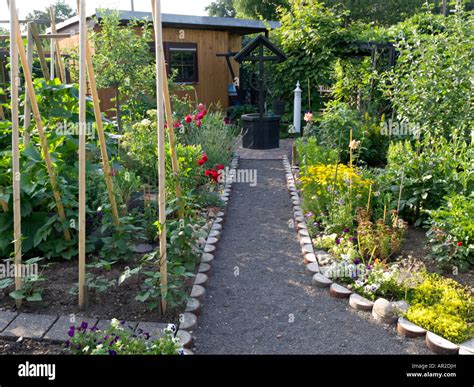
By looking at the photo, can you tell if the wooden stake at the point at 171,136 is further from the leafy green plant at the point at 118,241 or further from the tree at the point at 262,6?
the tree at the point at 262,6

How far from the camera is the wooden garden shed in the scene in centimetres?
1241

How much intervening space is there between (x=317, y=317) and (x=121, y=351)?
1.42m

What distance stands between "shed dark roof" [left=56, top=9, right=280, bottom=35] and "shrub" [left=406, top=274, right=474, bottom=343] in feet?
33.2

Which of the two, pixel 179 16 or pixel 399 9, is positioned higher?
pixel 399 9

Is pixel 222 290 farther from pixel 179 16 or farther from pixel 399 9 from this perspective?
pixel 399 9

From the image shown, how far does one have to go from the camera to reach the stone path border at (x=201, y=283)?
9.36 ft

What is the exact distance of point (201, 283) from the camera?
345 cm

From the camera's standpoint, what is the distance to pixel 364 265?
3.51 meters

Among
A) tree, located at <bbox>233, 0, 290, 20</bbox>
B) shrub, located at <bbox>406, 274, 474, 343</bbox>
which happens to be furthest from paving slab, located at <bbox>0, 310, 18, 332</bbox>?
tree, located at <bbox>233, 0, 290, 20</bbox>

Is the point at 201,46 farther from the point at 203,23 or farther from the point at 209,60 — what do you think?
the point at 203,23

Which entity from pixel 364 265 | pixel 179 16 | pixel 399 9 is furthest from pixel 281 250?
pixel 399 9

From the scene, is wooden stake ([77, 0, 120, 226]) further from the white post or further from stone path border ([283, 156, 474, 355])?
the white post

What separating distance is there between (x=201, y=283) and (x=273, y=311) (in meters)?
0.62
